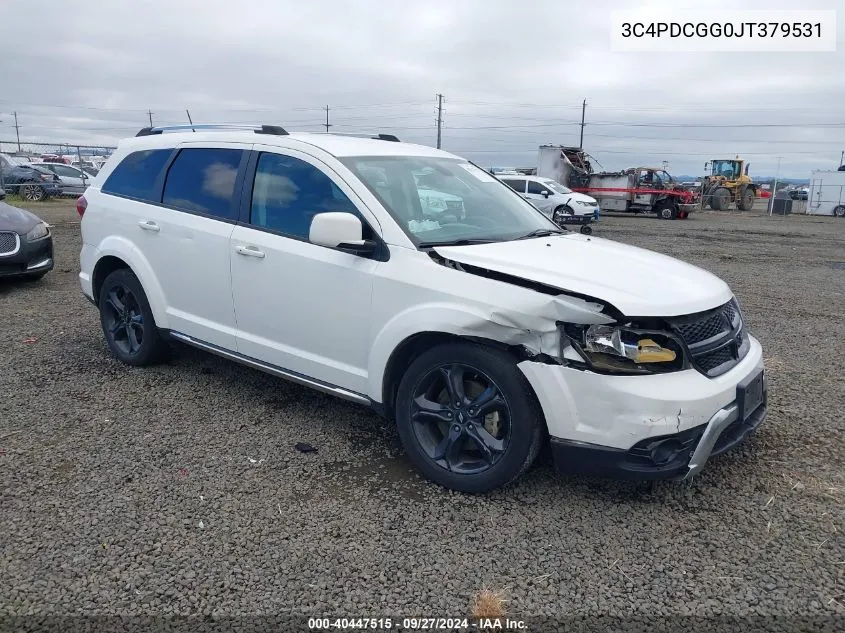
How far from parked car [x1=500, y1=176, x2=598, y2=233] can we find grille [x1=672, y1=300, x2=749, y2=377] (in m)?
20.0

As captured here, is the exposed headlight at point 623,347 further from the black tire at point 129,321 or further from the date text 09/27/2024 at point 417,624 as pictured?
the black tire at point 129,321

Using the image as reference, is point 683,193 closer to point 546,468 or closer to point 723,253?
point 723,253

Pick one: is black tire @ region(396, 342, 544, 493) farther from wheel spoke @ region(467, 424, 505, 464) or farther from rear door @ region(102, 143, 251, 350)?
rear door @ region(102, 143, 251, 350)

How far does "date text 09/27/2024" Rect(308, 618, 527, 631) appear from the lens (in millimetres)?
2525

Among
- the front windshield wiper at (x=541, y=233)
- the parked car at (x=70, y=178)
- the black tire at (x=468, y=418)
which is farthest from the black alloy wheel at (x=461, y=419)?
the parked car at (x=70, y=178)

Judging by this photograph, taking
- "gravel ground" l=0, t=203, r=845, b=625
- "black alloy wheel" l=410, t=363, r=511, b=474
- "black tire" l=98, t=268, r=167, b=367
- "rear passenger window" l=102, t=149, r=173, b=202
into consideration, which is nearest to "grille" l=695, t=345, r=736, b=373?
"gravel ground" l=0, t=203, r=845, b=625

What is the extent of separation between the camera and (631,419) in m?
2.97

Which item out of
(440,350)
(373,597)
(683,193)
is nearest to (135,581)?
(373,597)

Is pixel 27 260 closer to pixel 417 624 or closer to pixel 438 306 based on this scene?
pixel 438 306

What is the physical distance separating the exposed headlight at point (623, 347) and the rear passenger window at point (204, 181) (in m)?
2.44

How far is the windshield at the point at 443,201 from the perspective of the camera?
380 centimetres

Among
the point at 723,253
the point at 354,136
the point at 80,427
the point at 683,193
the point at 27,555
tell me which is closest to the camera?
the point at 27,555

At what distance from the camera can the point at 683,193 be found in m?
28.5

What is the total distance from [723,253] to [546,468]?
12877 millimetres
